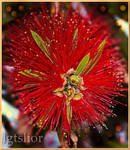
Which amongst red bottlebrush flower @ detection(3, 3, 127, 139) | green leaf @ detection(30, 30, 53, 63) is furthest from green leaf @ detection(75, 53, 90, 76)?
green leaf @ detection(30, 30, 53, 63)

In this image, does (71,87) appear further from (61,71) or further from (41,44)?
(41,44)

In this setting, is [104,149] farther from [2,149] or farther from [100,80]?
[2,149]

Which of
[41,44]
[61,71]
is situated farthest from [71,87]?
[41,44]

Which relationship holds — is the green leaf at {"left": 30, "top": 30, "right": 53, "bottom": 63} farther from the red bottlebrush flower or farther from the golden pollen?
the golden pollen

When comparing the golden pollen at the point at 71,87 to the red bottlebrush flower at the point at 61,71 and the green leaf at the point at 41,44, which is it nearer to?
the red bottlebrush flower at the point at 61,71

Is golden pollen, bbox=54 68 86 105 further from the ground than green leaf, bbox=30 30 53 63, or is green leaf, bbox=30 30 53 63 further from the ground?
green leaf, bbox=30 30 53 63

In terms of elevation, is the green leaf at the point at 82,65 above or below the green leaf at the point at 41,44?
below

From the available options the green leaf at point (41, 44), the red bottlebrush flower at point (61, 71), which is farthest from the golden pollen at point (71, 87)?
the green leaf at point (41, 44)

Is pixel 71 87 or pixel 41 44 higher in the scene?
pixel 41 44
